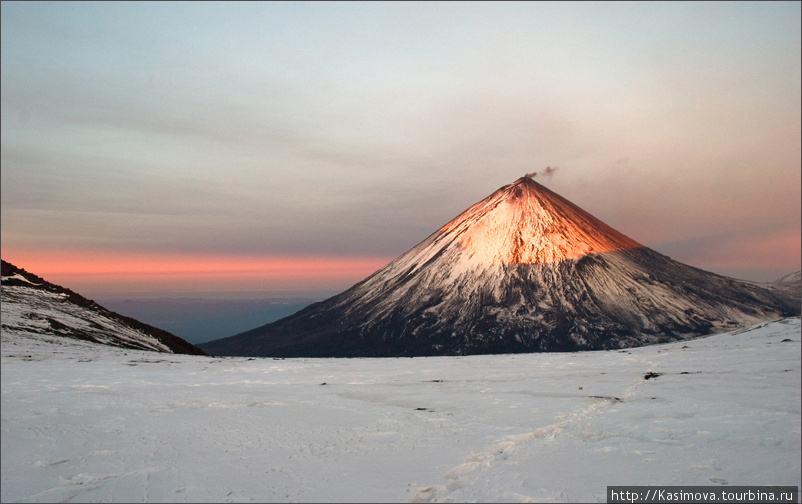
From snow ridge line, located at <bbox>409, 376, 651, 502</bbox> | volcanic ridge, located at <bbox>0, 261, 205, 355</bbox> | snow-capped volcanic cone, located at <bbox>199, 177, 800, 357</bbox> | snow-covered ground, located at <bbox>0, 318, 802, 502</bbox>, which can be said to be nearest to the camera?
snow ridge line, located at <bbox>409, 376, 651, 502</bbox>

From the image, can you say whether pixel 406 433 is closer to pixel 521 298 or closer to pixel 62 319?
pixel 62 319

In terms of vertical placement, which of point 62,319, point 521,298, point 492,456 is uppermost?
point 521,298

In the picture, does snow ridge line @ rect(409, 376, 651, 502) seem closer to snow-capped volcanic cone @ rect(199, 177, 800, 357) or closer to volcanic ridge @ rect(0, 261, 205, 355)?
volcanic ridge @ rect(0, 261, 205, 355)

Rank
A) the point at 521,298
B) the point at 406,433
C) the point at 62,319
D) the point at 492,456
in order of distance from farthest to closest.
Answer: the point at 521,298 → the point at 62,319 → the point at 406,433 → the point at 492,456

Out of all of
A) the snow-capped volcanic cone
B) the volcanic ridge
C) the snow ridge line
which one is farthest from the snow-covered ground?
the snow-capped volcanic cone

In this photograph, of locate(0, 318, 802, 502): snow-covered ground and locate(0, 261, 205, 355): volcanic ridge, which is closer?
locate(0, 318, 802, 502): snow-covered ground

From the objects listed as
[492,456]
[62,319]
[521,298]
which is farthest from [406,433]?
[521,298]

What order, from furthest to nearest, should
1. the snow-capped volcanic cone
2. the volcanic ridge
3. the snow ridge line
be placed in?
the snow-capped volcanic cone → the volcanic ridge → the snow ridge line
